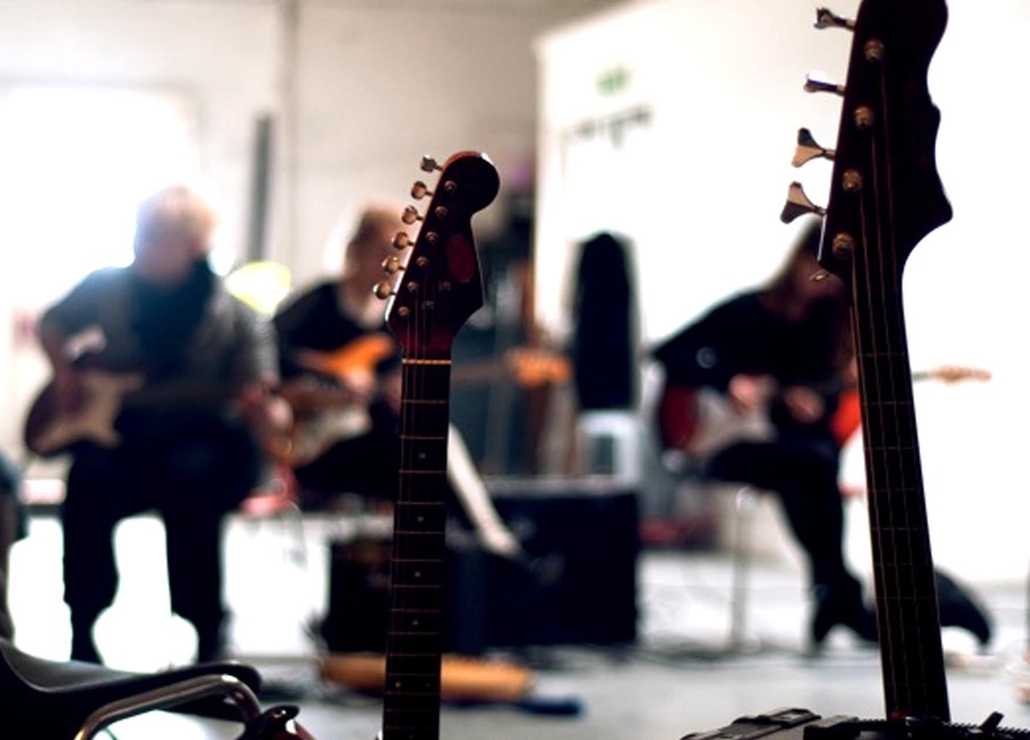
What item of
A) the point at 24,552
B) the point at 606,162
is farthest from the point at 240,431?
the point at 606,162

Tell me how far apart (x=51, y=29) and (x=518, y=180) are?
4.88 metres

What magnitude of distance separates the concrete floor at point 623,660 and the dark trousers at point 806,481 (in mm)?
270

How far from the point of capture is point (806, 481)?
505cm

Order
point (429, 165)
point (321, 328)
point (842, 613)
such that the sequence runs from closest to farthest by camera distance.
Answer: point (429, 165), point (321, 328), point (842, 613)

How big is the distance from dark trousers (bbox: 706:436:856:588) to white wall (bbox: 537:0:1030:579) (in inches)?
11.6

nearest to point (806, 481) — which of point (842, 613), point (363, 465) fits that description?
point (842, 613)

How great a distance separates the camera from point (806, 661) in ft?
16.5

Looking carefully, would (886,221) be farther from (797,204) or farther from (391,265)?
(391,265)

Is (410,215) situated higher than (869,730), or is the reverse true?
(410,215)

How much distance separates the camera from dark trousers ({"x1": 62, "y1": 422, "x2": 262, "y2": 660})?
433cm

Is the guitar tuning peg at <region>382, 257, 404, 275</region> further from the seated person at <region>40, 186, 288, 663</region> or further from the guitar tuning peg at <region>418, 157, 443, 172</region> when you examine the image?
the seated person at <region>40, 186, 288, 663</region>

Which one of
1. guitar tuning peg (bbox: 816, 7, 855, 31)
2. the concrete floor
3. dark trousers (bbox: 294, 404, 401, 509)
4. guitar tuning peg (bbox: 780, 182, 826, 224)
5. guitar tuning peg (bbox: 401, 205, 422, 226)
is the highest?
guitar tuning peg (bbox: 816, 7, 855, 31)

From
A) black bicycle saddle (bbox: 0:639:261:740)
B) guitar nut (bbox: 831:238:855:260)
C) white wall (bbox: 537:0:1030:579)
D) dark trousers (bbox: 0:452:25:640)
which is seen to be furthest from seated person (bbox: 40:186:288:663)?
guitar nut (bbox: 831:238:855:260)

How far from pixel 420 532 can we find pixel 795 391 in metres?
3.04
